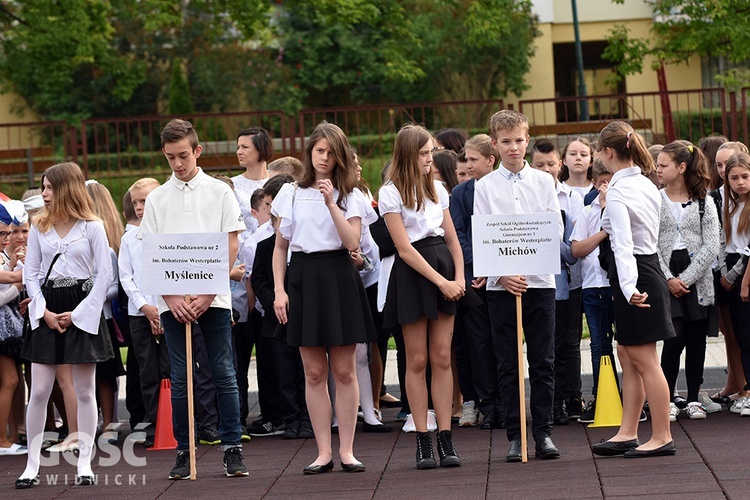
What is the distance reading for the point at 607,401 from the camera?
8344 mm

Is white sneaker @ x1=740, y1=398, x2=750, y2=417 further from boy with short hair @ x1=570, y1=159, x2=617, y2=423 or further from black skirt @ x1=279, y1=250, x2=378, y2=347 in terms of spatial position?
black skirt @ x1=279, y1=250, x2=378, y2=347

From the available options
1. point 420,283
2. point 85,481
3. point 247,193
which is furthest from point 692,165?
point 85,481

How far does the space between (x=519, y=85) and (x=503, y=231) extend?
87.0ft

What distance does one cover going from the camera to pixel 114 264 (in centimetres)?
884

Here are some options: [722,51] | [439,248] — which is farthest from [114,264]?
[722,51]

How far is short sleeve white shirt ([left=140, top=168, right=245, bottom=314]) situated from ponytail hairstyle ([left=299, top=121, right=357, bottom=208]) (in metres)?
0.49

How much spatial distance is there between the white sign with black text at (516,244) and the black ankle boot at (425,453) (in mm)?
1051

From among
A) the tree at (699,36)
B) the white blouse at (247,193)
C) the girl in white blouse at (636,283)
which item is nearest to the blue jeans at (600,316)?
the girl in white blouse at (636,283)

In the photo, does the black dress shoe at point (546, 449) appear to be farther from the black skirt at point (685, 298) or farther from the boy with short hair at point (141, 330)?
the boy with short hair at point (141, 330)

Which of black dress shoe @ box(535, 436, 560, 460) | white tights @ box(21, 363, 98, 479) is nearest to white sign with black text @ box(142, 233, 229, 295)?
white tights @ box(21, 363, 98, 479)

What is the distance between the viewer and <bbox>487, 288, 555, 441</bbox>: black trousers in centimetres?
720

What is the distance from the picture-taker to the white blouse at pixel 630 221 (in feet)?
22.8

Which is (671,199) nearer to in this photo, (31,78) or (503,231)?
(503,231)

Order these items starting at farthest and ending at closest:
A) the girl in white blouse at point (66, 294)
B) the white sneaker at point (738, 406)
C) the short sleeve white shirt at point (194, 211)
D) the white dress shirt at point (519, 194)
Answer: the white sneaker at point (738, 406), the girl in white blouse at point (66, 294), the white dress shirt at point (519, 194), the short sleeve white shirt at point (194, 211)
